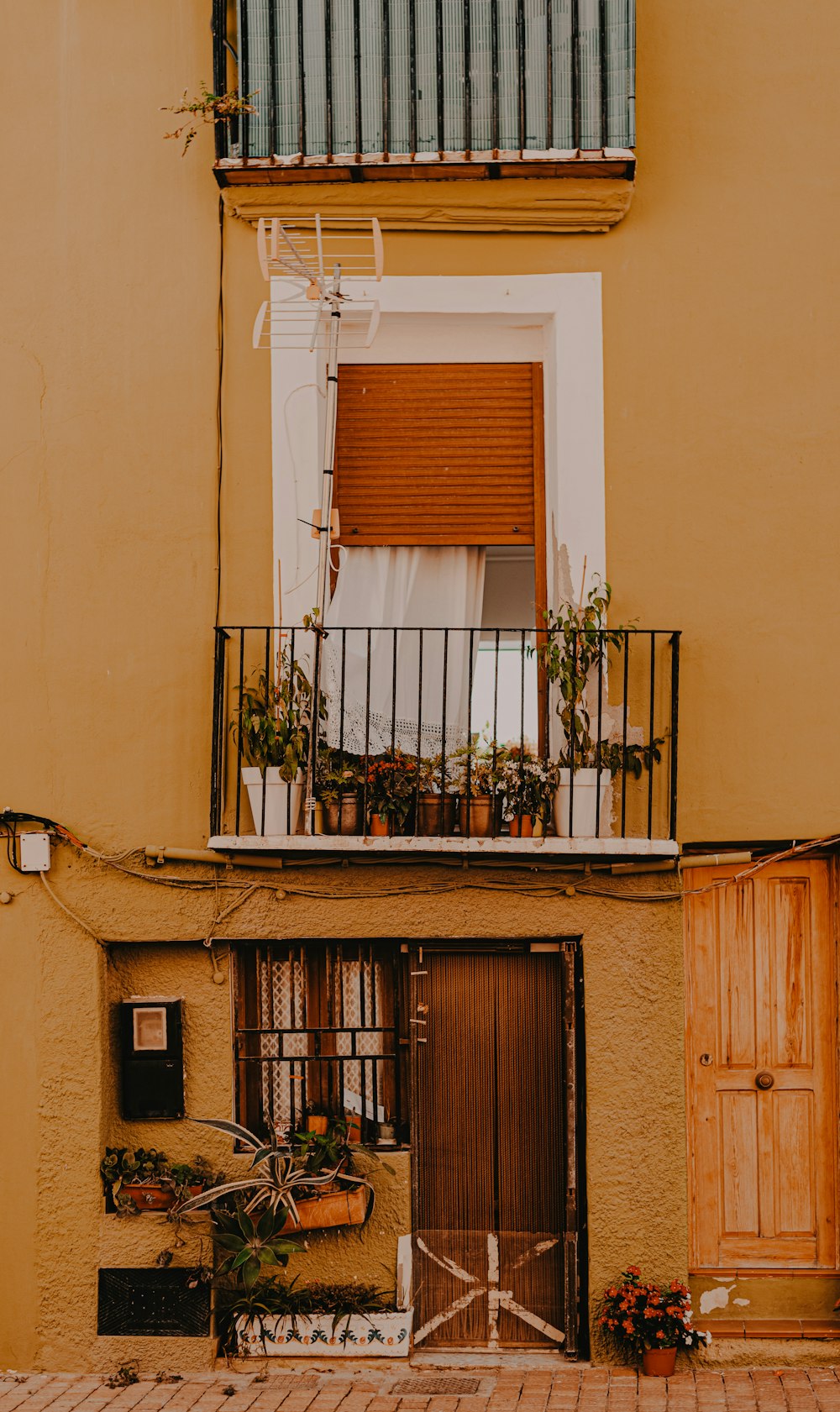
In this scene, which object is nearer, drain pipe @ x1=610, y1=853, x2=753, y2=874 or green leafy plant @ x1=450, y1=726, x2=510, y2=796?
green leafy plant @ x1=450, y1=726, x2=510, y2=796

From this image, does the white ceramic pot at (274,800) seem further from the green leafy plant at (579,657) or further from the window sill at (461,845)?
the green leafy plant at (579,657)

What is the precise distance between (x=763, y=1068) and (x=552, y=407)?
11.8ft

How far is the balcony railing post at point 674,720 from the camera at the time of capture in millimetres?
6531

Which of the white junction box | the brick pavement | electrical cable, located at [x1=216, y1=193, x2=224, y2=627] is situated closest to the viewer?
the brick pavement

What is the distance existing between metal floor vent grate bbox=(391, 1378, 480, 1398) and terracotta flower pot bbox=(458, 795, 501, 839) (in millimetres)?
2602

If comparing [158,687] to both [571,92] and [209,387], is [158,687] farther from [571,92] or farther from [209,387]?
[571,92]

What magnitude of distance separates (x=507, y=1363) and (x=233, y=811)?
305 cm

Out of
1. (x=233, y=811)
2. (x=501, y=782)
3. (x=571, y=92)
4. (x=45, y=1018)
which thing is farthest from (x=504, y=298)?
(x=45, y=1018)

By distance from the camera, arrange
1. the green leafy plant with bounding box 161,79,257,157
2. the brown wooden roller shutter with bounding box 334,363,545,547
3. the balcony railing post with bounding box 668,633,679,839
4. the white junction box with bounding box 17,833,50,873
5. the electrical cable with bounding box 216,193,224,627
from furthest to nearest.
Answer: the brown wooden roller shutter with bounding box 334,363,545,547 → the electrical cable with bounding box 216,193,224,627 → the white junction box with bounding box 17,833,50,873 → the green leafy plant with bounding box 161,79,257,157 → the balcony railing post with bounding box 668,633,679,839

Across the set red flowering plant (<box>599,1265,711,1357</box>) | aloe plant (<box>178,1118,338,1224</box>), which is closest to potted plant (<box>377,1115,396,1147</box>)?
aloe plant (<box>178,1118,338,1224</box>)

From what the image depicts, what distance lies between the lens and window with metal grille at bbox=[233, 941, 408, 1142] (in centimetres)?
693

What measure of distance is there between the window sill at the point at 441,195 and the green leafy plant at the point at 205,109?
256 millimetres

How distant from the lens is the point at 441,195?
6.80 m

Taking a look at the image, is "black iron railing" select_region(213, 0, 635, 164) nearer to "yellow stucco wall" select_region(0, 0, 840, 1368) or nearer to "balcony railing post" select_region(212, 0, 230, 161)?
"balcony railing post" select_region(212, 0, 230, 161)
